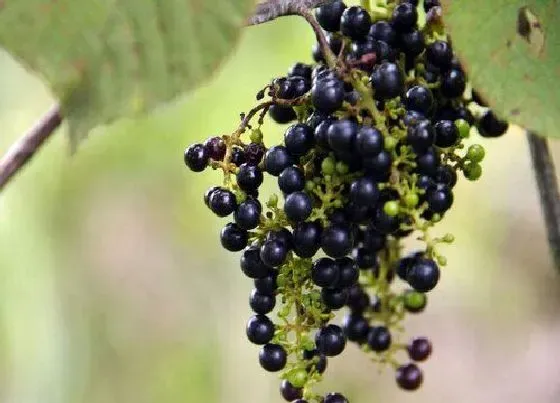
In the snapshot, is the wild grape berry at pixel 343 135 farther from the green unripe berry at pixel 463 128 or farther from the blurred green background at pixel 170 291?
the blurred green background at pixel 170 291

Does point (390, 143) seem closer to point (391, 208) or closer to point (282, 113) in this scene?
point (391, 208)

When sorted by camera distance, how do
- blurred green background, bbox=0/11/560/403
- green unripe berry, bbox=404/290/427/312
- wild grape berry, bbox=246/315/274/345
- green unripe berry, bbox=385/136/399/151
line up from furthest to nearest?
blurred green background, bbox=0/11/560/403 → green unripe berry, bbox=404/290/427/312 → wild grape berry, bbox=246/315/274/345 → green unripe berry, bbox=385/136/399/151

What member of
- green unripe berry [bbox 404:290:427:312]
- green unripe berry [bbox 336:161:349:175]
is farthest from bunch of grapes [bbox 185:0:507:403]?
green unripe berry [bbox 404:290:427:312]

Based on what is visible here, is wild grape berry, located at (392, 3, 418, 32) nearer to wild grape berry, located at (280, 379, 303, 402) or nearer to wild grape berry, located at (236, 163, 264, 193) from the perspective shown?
wild grape berry, located at (236, 163, 264, 193)

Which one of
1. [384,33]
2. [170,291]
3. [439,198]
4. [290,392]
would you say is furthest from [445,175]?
[170,291]

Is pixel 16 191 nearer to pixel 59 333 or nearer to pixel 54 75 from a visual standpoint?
pixel 59 333

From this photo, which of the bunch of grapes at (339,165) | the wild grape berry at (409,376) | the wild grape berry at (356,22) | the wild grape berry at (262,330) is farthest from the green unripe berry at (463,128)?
the wild grape berry at (409,376)
